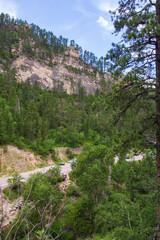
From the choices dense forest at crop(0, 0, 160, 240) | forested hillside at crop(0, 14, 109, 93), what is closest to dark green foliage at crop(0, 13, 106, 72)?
forested hillside at crop(0, 14, 109, 93)

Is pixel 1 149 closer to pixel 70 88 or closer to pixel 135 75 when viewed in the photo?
pixel 135 75

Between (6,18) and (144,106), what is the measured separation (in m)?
124

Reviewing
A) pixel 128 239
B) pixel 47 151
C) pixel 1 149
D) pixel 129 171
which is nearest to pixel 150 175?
pixel 129 171

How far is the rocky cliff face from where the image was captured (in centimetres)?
7544

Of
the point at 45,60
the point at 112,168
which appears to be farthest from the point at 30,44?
the point at 112,168

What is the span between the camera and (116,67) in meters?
6.36

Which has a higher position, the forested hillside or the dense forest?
the forested hillside

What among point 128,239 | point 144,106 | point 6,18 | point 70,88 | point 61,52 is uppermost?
point 6,18

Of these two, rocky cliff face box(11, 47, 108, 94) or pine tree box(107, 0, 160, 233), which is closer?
pine tree box(107, 0, 160, 233)

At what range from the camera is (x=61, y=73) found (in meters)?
88.8

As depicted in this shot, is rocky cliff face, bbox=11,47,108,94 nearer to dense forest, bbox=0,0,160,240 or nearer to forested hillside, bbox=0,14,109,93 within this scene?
forested hillside, bbox=0,14,109,93

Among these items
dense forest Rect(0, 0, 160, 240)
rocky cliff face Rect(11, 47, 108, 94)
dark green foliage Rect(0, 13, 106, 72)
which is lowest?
dense forest Rect(0, 0, 160, 240)

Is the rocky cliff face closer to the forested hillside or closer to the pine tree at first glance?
the forested hillside

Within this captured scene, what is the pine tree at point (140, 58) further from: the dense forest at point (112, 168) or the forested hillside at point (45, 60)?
the forested hillside at point (45, 60)
